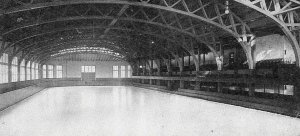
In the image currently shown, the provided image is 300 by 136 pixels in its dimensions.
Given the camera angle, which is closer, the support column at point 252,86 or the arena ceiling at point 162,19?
the arena ceiling at point 162,19

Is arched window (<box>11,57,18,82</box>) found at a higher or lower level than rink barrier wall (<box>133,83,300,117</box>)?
higher

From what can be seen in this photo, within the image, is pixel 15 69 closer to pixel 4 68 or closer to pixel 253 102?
pixel 4 68

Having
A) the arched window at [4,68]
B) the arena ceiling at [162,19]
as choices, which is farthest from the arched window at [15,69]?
the arched window at [4,68]

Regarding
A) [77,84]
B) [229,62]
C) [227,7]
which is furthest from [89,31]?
[77,84]

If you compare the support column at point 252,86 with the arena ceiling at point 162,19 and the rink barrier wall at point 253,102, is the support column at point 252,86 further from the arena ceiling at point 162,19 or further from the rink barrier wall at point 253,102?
the arena ceiling at point 162,19

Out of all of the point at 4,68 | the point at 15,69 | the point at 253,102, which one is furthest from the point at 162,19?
the point at 15,69

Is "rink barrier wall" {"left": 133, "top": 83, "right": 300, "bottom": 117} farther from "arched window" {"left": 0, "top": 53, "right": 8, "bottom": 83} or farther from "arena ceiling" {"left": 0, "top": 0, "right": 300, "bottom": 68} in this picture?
"arched window" {"left": 0, "top": 53, "right": 8, "bottom": 83}

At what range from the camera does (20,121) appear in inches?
419

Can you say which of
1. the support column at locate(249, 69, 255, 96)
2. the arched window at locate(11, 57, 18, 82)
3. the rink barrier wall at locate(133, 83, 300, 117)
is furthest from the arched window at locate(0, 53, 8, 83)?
the support column at locate(249, 69, 255, 96)

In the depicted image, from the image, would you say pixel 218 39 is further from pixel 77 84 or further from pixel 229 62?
pixel 77 84

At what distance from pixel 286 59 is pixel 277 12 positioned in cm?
440

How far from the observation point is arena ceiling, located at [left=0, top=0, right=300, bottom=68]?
13.3 meters

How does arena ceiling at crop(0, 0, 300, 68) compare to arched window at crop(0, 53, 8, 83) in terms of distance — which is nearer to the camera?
arena ceiling at crop(0, 0, 300, 68)

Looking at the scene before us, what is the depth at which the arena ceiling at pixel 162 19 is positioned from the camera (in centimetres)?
1327
